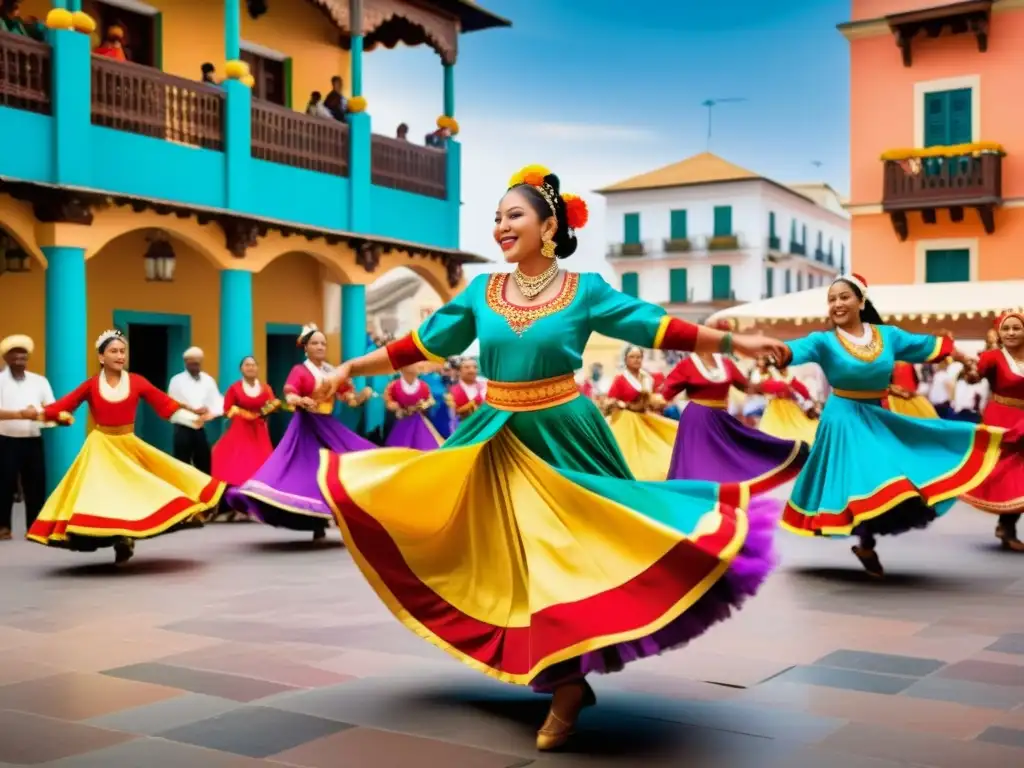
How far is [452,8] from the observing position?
20.6 metres

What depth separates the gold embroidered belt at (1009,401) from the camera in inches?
415

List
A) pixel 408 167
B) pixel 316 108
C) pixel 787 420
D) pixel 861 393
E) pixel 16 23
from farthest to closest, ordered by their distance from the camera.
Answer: pixel 408 167 → pixel 316 108 → pixel 787 420 → pixel 16 23 → pixel 861 393

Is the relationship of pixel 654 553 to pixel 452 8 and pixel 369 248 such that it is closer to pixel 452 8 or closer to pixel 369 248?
pixel 369 248

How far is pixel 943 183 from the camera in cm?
2544

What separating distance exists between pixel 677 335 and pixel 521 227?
74cm

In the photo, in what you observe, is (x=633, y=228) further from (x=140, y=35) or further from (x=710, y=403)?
(x=710, y=403)

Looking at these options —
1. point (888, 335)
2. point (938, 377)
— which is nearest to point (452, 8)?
point (938, 377)

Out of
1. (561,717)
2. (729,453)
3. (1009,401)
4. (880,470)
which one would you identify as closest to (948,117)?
(729,453)

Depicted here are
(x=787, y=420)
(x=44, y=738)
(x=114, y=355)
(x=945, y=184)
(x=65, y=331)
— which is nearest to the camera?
(x=44, y=738)

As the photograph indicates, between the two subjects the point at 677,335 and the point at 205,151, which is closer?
the point at 677,335

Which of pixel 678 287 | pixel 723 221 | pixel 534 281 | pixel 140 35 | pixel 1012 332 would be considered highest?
pixel 723 221

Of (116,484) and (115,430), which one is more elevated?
(115,430)

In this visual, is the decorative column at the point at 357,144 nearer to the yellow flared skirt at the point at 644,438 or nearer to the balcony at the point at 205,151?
the balcony at the point at 205,151

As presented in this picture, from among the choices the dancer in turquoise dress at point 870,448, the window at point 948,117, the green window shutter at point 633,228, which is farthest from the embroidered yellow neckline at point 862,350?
the green window shutter at point 633,228
